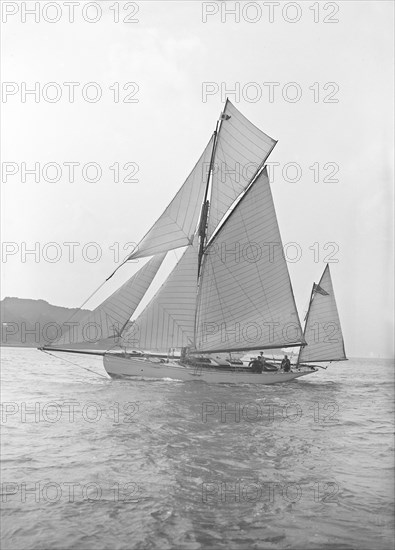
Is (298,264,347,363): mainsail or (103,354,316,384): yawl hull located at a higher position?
(298,264,347,363): mainsail

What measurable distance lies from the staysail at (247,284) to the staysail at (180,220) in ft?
7.04

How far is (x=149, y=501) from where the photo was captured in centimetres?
754

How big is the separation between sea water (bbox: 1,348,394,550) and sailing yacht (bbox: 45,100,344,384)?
14317 mm

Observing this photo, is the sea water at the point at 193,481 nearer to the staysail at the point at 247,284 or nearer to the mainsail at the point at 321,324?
the staysail at the point at 247,284

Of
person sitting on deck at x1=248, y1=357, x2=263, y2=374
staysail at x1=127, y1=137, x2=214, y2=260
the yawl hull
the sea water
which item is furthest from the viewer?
person sitting on deck at x1=248, y1=357, x2=263, y2=374

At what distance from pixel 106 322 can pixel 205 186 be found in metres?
11.1

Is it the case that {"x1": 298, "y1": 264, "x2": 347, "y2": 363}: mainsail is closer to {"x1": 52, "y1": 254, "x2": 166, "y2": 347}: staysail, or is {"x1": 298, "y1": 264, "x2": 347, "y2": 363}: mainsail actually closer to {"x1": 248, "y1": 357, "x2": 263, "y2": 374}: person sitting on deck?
{"x1": 248, "y1": 357, "x2": 263, "y2": 374}: person sitting on deck

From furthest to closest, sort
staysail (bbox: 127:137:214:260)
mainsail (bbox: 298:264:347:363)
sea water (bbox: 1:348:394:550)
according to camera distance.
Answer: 1. mainsail (bbox: 298:264:347:363)
2. staysail (bbox: 127:137:214:260)
3. sea water (bbox: 1:348:394:550)

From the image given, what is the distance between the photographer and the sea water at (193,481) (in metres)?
6.28

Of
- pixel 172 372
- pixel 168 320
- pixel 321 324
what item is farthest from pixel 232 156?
pixel 321 324

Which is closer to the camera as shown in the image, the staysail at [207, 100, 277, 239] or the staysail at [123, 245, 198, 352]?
the staysail at [123, 245, 198, 352]

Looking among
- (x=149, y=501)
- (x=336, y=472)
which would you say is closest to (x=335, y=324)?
(x=336, y=472)

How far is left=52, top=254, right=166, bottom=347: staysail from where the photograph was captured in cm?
3145

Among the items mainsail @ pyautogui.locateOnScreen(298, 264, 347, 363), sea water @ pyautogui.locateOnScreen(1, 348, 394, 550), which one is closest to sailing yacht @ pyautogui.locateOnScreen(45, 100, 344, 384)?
mainsail @ pyautogui.locateOnScreen(298, 264, 347, 363)
